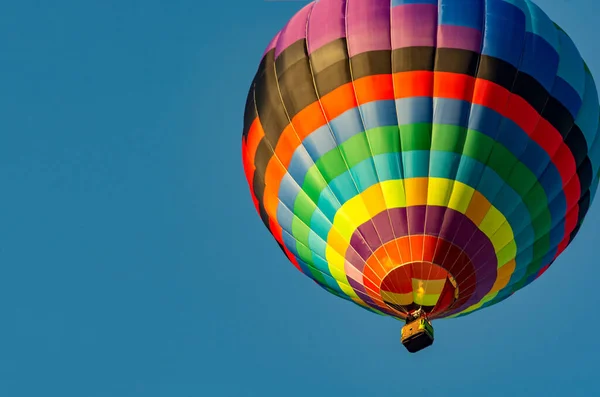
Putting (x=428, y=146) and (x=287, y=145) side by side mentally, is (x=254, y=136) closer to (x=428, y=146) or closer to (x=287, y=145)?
(x=287, y=145)

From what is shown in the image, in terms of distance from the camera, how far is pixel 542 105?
17.1 meters

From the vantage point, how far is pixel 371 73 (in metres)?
17.0

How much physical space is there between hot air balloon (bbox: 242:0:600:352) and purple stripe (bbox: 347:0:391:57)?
2cm

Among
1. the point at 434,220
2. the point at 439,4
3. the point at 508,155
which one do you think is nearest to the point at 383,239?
the point at 434,220

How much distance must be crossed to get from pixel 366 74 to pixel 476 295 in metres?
2.98

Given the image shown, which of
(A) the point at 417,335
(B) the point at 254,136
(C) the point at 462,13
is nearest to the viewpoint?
(A) the point at 417,335

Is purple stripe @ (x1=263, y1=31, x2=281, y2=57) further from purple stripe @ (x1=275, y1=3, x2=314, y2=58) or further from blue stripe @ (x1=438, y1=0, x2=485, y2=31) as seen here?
blue stripe @ (x1=438, y1=0, x2=485, y2=31)

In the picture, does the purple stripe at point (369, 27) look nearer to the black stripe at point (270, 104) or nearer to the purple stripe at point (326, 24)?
the purple stripe at point (326, 24)

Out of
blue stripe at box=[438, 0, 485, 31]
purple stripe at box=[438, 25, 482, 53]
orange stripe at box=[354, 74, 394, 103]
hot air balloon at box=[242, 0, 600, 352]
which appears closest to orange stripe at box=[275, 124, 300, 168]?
hot air balloon at box=[242, 0, 600, 352]

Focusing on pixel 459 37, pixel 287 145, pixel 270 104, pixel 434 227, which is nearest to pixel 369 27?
pixel 459 37

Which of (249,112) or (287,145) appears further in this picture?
(249,112)

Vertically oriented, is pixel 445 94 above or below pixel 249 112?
below

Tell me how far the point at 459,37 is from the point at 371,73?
1114 millimetres

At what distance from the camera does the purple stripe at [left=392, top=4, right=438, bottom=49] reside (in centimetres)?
1703
